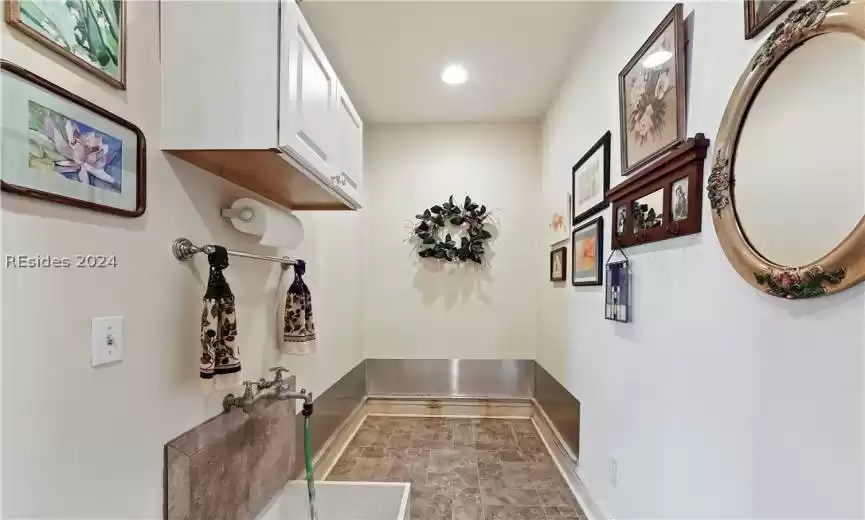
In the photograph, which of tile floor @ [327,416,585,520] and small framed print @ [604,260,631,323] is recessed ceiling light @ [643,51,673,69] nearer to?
small framed print @ [604,260,631,323]

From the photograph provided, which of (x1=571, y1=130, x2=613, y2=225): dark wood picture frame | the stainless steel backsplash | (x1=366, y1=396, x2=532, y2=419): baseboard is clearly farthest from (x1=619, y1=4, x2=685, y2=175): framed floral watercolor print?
(x1=366, y1=396, x2=532, y2=419): baseboard

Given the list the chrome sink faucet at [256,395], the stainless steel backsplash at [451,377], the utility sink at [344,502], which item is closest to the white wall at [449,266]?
the stainless steel backsplash at [451,377]

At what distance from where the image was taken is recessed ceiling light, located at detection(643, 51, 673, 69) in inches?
58.6

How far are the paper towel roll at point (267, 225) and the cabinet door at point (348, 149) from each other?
271 millimetres

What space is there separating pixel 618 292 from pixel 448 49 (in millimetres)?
1726

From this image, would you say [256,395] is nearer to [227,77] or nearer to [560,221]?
[227,77]

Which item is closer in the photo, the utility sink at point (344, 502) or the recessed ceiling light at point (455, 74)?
the utility sink at point (344, 502)

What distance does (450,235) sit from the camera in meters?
3.87

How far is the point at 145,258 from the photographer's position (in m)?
1.19

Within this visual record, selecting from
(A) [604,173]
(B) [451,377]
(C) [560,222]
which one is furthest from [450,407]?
(A) [604,173]

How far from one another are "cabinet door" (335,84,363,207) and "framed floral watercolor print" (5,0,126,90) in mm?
831

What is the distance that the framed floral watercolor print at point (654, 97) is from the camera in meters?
1.42

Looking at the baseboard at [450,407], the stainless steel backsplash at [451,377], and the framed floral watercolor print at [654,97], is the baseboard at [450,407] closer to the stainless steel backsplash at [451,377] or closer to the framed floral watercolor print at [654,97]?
the stainless steel backsplash at [451,377]

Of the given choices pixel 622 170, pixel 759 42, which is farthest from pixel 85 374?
pixel 622 170
